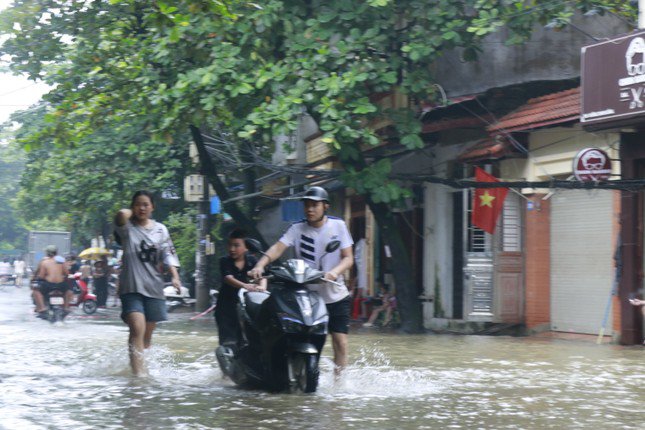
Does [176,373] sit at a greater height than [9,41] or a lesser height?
lesser

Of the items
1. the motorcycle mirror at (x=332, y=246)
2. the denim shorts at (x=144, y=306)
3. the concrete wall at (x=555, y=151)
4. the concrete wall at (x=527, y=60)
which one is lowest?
the denim shorts at (x=144, y=306)

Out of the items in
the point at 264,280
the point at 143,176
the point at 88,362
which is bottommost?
the point at 88,362

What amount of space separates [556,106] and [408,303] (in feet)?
14.0

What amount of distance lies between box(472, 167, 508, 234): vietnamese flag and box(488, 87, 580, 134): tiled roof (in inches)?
33.7

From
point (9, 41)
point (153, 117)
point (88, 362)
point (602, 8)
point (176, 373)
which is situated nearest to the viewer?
point (176, 373)

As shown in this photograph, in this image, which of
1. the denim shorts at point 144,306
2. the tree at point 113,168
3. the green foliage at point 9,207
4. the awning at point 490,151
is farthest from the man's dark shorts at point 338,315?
the green foliage at point 9,207

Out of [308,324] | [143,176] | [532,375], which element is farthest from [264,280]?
[143,176]

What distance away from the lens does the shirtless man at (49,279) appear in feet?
72.0

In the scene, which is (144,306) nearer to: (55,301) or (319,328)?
(319,328)

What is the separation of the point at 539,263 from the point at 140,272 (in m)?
10.3

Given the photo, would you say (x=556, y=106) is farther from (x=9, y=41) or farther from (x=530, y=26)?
(x=9, y=41)

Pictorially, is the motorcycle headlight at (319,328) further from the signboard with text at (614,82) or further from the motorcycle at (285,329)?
the signboard with text at (614,82)

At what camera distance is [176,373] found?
10.5 metres

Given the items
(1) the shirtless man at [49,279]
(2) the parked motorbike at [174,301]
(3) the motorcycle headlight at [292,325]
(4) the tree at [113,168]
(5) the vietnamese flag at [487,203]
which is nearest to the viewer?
(3) the motorcycle headlight at [292,325]
